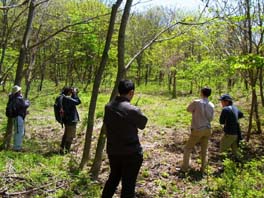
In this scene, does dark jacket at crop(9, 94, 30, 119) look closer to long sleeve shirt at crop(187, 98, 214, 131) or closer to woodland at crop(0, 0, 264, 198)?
woodland at crop(0, 0, 264, 198)

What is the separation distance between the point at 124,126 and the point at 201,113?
3.30 m

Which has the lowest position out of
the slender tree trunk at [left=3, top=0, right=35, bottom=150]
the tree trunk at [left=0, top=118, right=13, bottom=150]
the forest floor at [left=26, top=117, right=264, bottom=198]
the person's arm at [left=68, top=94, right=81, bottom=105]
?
the forest floor at [left=26, top=117, right=264, bottom=198]

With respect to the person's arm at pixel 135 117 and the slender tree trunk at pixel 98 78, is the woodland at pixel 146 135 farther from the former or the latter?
the person's arm at pixel 135 117

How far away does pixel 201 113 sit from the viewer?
24.3 feet

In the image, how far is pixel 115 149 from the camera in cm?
455

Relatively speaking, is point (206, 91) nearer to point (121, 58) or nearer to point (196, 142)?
point (196, 142)

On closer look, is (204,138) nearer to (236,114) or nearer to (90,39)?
(236,114)

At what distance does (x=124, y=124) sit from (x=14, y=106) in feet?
17.2

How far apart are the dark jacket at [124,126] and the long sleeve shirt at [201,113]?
315cm

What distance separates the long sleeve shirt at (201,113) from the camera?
7.42m

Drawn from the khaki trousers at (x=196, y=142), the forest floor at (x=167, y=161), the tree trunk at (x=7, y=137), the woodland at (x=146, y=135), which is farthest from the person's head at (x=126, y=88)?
the tree trunk at (x=7, y=137)

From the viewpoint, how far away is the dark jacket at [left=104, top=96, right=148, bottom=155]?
4.50m

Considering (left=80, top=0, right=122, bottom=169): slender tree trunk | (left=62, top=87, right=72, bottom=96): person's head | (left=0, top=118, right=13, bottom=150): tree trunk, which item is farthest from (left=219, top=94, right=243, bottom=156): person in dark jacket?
(left=0, top=118, right=13, bottom=150): tree trunk

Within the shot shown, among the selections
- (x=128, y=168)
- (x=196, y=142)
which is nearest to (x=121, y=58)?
(x=128, y=168)
